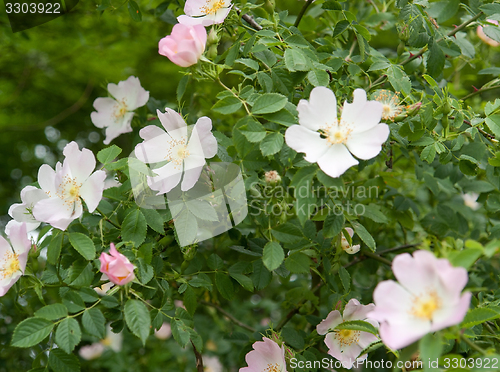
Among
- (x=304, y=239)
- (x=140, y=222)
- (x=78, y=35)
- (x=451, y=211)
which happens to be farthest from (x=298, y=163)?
(x=78, y=35)

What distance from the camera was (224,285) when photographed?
1225 millimetres

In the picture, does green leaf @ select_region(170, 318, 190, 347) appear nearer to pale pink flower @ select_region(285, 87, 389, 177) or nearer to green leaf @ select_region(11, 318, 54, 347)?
green leaf @ select_region(11, 318, 54, 347)

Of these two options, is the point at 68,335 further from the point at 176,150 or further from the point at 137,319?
the point at 176,150

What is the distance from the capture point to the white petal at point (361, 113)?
3.10ft

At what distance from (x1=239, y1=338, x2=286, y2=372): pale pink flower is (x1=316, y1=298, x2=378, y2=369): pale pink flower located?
15 centimetres

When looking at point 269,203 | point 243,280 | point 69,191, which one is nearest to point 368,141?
point 269,203

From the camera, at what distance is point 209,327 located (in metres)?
2.41

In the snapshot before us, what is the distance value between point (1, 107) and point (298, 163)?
2402 millimetres

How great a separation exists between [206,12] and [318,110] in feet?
1.47

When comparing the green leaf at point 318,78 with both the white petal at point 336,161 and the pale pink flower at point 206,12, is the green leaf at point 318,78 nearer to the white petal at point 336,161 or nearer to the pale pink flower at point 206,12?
the white petal at point 336,161

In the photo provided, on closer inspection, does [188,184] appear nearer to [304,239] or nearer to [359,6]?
[304,239]

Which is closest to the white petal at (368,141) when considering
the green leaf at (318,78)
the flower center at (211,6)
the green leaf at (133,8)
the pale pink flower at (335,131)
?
the pale pink flower at (335,131)

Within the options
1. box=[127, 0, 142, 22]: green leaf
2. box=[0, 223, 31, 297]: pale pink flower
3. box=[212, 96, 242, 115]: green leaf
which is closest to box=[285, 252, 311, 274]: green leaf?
box=[212, 96, 242, 115]: green leaf

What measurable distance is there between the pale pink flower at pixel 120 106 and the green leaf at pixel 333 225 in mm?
836
